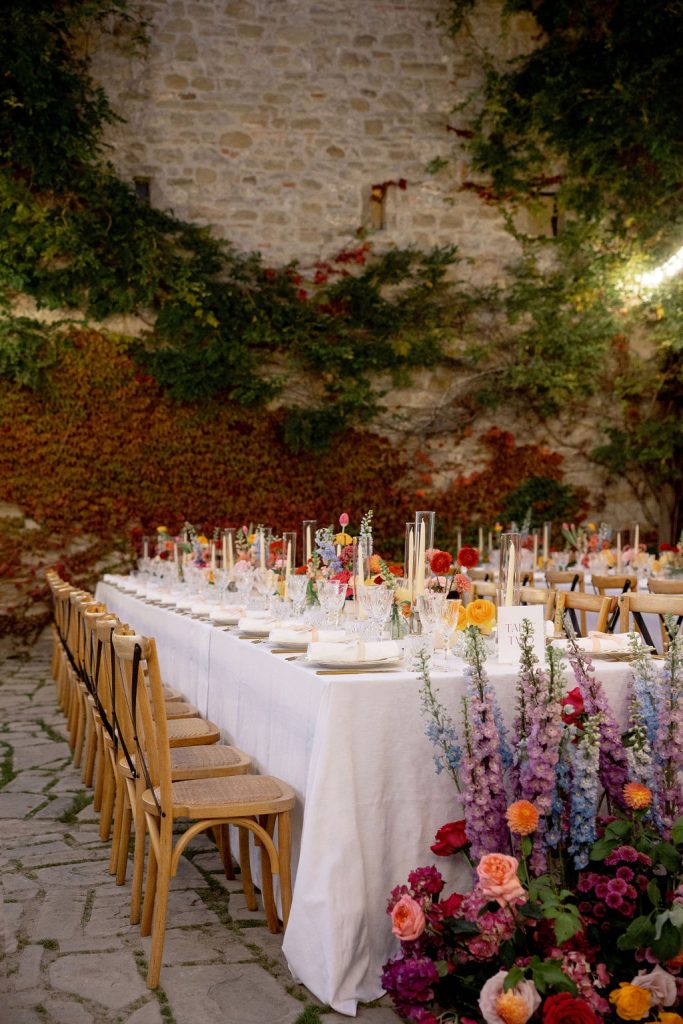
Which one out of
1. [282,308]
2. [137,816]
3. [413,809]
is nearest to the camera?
[413,809]

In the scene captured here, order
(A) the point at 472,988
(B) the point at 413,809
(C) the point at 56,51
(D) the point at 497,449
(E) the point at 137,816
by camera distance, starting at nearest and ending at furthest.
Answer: (A) the point at 472,988 < (B) the point at 413,809 < (E) the point at 137,816 < (C) the point at 56,51 < (D) the point at 497,449

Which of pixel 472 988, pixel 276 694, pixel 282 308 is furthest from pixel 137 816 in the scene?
pixel 282 308

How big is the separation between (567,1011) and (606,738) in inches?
24.4

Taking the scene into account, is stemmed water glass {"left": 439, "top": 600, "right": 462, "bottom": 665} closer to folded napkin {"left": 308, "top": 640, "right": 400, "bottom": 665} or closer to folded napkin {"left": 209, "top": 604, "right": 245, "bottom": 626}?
folded napkin {"left": 308, "top": 640, "right": 400, "bottom": 665}

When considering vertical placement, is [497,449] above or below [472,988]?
above

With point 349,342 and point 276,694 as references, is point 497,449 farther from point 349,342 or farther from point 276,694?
point 276,694

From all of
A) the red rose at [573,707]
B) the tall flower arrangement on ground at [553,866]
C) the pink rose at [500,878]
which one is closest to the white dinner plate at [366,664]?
the tall flower arrangement on ground at [553,866]

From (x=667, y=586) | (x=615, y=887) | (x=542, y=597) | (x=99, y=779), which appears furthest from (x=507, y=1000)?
(x=667, y=586)

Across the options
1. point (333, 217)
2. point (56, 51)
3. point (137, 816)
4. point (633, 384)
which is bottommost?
point (137, 816)

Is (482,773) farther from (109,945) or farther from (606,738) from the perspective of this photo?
(109,945)

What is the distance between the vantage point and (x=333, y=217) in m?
10.3

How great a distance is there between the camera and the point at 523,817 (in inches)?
88.4

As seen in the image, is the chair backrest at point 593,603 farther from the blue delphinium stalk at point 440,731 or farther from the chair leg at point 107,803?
the chair leg at point 107,803

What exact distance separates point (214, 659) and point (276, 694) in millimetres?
951
